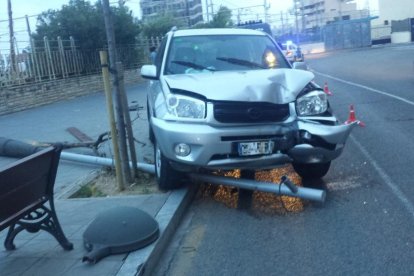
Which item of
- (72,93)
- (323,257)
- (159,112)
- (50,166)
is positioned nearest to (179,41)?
(159,112)

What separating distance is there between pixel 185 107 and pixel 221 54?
158 cm

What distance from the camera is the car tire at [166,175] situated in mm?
5867

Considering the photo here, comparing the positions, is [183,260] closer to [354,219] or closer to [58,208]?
[354,219]

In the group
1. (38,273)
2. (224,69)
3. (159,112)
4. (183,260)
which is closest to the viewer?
(38,273)

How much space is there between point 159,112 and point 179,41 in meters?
1.62

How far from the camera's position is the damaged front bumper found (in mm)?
5207

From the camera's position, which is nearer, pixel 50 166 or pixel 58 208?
pixel 50 166

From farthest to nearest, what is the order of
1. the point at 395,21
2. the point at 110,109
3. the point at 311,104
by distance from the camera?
the point at 395,21 < the point at 110,109 < the point at 311,104

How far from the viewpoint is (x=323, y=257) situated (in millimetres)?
4195

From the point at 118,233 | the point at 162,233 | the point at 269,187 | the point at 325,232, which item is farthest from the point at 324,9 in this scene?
the point at 118,233

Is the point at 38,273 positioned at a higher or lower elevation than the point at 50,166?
lower

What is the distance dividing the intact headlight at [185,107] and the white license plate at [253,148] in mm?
520

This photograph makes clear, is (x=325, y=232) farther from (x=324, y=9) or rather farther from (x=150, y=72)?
(x=324, y=9)

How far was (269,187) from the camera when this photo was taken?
5.46m
